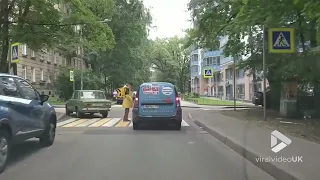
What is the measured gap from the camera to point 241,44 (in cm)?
2253

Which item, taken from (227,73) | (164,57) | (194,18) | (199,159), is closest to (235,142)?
(199,159)

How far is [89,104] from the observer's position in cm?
2094

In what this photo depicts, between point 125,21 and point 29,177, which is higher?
point 125,21

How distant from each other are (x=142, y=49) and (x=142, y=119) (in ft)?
128

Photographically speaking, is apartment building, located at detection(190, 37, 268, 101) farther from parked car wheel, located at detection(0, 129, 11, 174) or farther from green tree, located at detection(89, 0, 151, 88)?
parked car wheel, located at detection(0, 129, 11, 174)

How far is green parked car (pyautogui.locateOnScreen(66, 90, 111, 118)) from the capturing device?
2097 centimetres

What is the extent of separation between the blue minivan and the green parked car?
21.9 ft

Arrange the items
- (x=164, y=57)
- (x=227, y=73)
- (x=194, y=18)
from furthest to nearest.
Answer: (x=164, y=57), (x=227, y=73), (x=194, y=18)

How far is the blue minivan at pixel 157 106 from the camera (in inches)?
576

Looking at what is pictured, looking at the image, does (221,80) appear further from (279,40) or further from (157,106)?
(279,40)

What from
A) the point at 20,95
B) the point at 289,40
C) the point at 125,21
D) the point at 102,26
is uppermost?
the point at 125,21

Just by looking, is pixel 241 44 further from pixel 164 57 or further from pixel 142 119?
pixel 164 57

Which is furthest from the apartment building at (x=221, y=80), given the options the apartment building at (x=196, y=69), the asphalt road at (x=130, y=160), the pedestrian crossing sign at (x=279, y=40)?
the asphalt road at (x=130, y=160)

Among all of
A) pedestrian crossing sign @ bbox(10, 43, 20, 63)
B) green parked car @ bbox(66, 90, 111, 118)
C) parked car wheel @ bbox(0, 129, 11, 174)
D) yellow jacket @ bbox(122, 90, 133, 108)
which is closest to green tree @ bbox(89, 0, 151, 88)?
green parked car @ bbox(66, 90, 111, 118)
